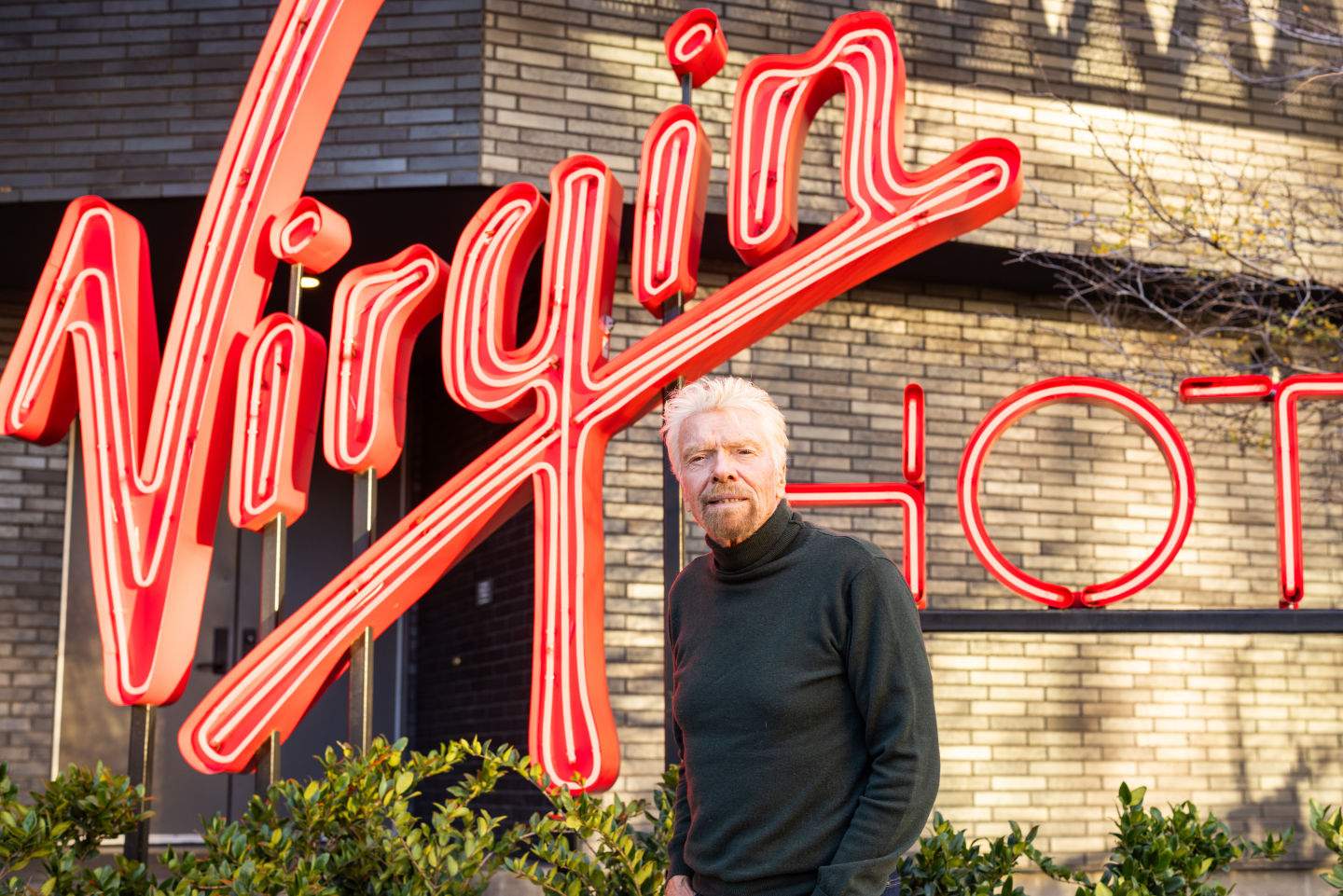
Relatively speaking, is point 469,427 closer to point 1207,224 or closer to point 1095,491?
point 1095,491

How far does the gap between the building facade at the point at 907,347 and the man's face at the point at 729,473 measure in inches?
177

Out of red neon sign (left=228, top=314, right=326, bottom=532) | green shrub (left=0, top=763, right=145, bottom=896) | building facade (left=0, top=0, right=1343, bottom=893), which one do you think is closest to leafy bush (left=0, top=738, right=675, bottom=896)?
green shrub (left=0, top=763, right=145, bottom=896)

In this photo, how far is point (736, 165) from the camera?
17.7ft

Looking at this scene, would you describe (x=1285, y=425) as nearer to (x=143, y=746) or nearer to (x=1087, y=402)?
(x=1087, y=402)

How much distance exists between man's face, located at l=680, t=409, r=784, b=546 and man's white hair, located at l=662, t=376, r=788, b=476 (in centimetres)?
1

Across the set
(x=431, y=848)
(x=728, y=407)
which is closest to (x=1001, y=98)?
(x=431, y=848)

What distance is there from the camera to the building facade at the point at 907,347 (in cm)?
702

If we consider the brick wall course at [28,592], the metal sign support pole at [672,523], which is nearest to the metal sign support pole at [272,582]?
the metal sign support pole at [672,523]

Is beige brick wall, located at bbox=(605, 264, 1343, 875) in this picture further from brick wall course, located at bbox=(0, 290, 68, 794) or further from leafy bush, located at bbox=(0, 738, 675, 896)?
brick wall course, located at bbox=(0, 290, 68, 794)

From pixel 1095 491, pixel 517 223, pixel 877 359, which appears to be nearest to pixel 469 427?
pixel 877 359

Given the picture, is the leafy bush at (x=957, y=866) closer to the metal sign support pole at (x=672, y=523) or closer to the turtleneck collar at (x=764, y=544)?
the metal sign support pole at (x=672, y=523)

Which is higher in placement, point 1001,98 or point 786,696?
point 1001,98

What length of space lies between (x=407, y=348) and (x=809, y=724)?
11.8 feet

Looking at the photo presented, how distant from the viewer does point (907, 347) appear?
25.6 ft
